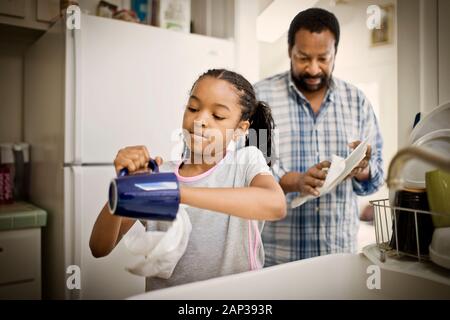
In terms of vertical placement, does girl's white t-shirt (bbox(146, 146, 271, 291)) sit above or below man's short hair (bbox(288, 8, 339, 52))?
below

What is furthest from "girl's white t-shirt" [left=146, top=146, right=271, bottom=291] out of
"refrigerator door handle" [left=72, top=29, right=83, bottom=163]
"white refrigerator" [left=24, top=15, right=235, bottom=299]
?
"refrigerator door handle" [left=72, top=29, right=83, bottom=163]

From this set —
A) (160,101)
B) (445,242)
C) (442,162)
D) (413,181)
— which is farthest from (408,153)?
(160,101)

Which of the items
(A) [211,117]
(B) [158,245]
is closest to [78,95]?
(A) [211,117]

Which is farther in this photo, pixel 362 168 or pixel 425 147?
pixel 362 168

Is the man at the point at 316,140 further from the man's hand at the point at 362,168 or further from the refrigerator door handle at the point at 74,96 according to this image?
the refrigerator door handle at the point at 74,96

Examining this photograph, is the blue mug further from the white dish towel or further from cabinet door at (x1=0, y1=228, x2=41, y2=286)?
cabinet door at (x1=0, y1=228, x2=41, y2=286)

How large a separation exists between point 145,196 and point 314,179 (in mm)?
474

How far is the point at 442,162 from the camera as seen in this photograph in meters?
0.38

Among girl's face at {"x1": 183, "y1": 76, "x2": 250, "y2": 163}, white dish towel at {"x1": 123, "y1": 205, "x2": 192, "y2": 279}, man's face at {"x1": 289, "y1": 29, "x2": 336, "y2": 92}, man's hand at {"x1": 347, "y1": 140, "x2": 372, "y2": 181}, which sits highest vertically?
man's face at {"x1": 289, "y1": 29, "x2": 336, "y2": 92}

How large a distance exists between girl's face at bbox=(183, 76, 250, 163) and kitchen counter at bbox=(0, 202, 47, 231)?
30.7 inches

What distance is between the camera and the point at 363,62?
122 cm

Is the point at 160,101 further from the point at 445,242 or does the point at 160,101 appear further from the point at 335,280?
the point at 445,242

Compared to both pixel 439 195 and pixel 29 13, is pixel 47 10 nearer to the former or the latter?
pixel 29 13

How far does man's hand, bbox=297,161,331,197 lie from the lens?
82cm
